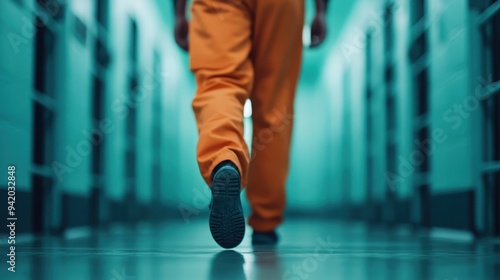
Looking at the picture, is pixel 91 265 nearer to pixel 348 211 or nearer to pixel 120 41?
pixel 120 41

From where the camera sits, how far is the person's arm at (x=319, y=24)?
2.40 metres

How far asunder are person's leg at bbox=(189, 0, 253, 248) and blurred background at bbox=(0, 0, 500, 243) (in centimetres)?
126

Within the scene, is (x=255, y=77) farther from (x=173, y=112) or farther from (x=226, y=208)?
(x=173, y=112)

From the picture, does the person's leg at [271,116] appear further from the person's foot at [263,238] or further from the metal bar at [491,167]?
the metal bar at [491,167]

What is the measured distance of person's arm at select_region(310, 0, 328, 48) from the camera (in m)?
2.40

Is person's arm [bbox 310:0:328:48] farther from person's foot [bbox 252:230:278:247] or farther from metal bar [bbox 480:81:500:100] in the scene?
metal bar [bbox 480:81:500:100]

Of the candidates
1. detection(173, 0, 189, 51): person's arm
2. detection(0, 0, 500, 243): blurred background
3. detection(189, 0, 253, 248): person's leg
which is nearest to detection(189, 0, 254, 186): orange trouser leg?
detection(189, 0, 253, 248): person's leg

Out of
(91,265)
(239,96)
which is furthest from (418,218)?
(91,265)

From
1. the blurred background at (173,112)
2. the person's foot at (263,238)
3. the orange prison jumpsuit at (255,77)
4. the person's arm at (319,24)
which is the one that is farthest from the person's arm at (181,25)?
the blurred background at (173,112)

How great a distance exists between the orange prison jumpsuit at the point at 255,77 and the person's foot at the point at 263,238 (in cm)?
2

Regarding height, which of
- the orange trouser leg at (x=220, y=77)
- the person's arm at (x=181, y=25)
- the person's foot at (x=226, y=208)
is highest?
the person's arm at (x=181, y=25)

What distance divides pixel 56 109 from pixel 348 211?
5.65 m

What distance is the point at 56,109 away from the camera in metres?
3.83

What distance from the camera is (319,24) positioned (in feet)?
7.86
